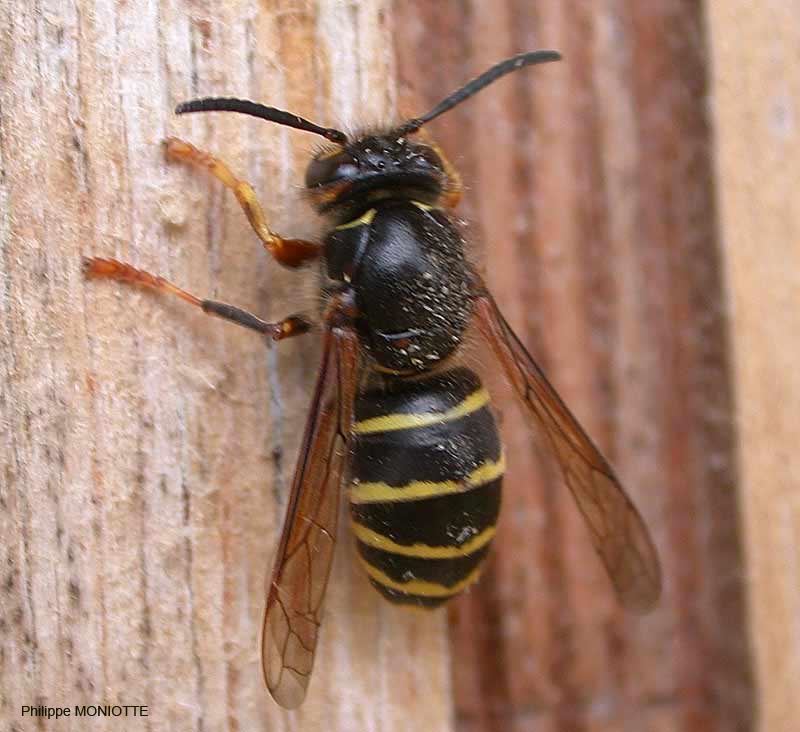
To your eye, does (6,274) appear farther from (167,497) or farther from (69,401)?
(167,497)

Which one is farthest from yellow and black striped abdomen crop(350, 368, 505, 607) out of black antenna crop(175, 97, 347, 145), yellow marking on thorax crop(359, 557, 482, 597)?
black antenna crop(175, 97, 347, 145)

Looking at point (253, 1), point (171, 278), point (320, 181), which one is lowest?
point (171, 278)

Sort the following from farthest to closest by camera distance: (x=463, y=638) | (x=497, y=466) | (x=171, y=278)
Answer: (x=463, y=638) → (x=497, y=466) → (x=171, y=278)

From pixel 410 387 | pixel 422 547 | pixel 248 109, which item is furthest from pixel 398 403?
pixel 248 109

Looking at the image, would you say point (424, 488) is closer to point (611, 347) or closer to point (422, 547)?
point (422, 547)

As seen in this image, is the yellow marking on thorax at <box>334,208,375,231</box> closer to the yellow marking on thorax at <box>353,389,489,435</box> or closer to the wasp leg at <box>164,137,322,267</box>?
the wasp leg at <box>164,137,322,267</box>

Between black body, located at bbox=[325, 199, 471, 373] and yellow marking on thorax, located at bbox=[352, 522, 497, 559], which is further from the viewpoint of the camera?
black body, located at bbox=[325, 199, 471, 373]

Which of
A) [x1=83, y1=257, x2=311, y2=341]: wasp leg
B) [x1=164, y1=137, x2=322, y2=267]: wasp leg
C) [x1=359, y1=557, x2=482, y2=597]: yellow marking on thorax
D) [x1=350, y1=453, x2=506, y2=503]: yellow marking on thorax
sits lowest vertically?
[x1=359, y1=557, x2=482, y2=597]: yellow marking on thorax

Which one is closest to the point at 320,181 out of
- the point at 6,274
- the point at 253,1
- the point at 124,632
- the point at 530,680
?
the point at 253,1
